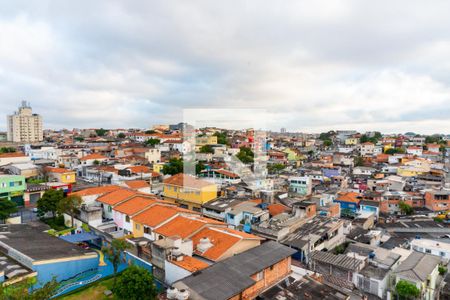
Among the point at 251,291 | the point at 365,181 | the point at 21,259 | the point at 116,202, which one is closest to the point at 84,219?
the point at 116,202

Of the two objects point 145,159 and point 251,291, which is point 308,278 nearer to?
point 251,291

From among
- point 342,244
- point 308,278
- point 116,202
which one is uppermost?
point 116,202

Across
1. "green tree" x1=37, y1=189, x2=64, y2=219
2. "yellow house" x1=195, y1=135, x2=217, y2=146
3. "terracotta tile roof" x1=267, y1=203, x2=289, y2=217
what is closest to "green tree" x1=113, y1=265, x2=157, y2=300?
"green tree" x1=37, y1=189, x2=64, y2=219

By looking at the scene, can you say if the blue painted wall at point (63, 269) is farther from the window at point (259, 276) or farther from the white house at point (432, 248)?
the white house at point (432, 248)

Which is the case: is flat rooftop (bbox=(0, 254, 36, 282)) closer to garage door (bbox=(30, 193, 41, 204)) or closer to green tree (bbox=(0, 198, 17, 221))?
green tree (bbox=(0, 198, 17, 221))

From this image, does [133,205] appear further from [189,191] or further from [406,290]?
[406,290]

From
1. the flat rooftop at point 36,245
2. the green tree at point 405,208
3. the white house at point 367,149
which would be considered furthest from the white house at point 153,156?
the white house at point 367,149

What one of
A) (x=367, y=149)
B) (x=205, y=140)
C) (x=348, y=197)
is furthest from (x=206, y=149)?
(x=367, y=149)
